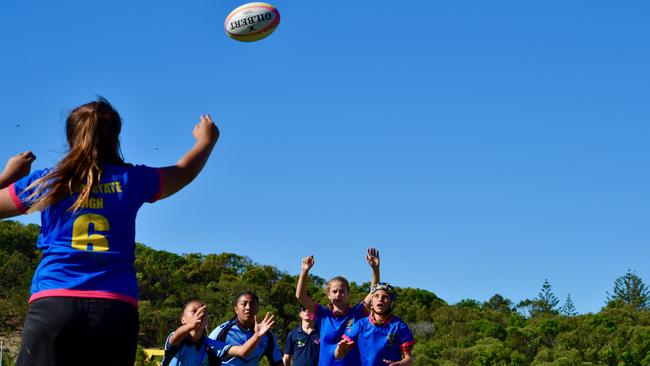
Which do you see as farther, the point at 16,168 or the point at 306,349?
the point at 306,349

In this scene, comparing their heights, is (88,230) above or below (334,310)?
below

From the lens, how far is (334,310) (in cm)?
1148

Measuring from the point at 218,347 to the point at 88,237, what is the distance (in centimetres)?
645

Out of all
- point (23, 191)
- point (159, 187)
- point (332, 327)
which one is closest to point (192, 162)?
point (159, 187)

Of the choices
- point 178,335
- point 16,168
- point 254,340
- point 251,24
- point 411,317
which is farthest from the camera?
point 411,317

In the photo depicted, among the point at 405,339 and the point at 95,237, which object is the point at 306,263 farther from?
the point at 95,237

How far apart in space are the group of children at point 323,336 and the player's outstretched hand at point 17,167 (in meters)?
4.08

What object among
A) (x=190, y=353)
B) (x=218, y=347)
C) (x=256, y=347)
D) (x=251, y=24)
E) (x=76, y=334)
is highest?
(x=251, y=24)

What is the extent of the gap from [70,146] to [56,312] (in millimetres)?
754

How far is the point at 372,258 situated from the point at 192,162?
735 centimetres

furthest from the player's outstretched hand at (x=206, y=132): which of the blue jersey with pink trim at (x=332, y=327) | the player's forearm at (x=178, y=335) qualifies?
the blue jersey with pink trim at (x=332, y=327)

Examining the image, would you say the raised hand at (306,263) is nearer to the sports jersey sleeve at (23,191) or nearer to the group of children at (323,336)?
the group of children at (323,336)

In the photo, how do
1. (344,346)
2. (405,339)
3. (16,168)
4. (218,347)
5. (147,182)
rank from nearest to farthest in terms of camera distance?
(147,182) < (16,168) < (344,346) < (218,347) < (405,339)

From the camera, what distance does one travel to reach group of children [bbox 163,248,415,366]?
30.4ft
